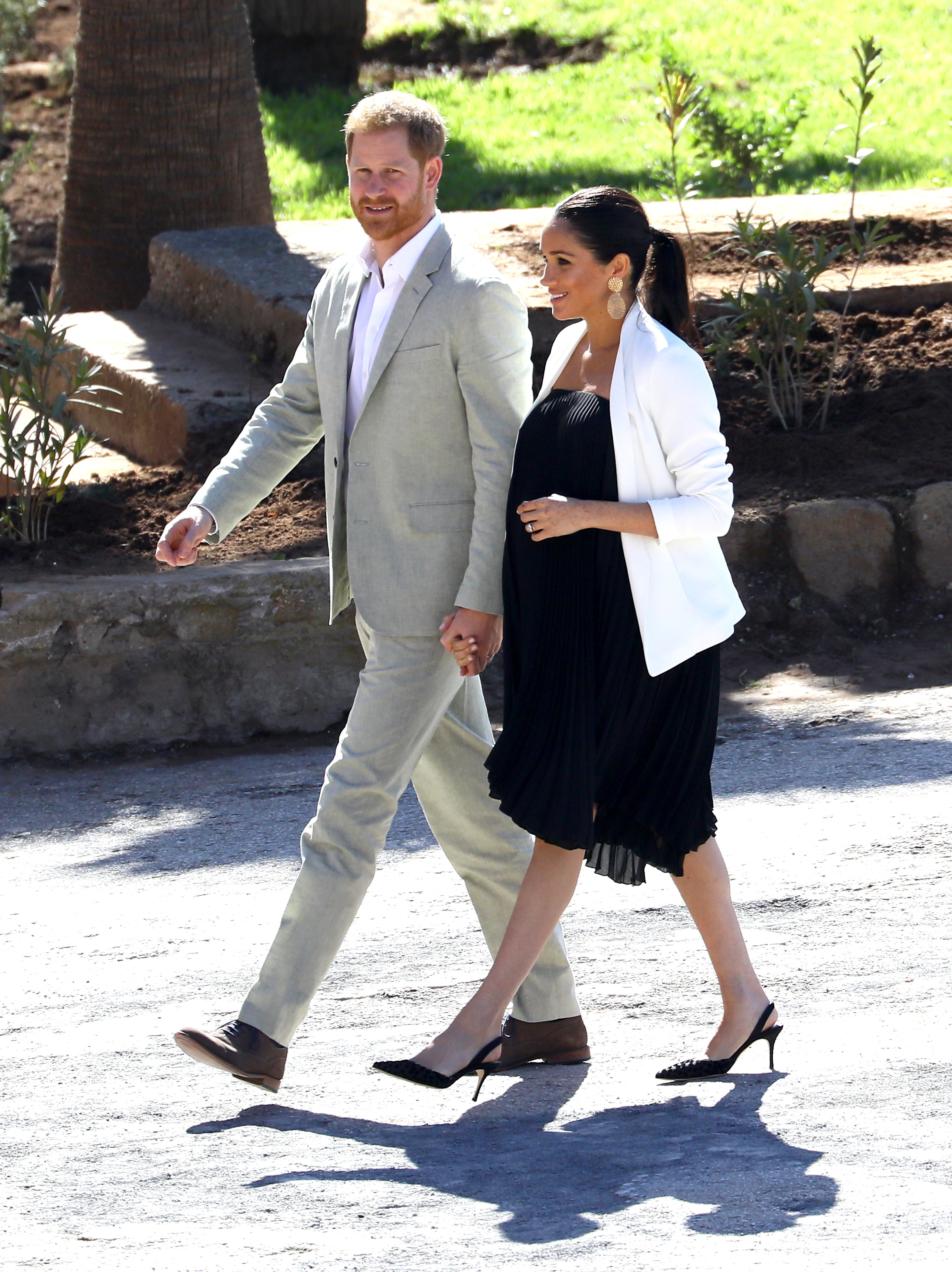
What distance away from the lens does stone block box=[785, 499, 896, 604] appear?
22.0 ft

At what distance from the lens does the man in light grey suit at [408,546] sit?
334 cm

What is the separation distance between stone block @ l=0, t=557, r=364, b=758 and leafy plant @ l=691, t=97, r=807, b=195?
5896 millimetres

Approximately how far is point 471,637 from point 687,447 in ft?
1.93

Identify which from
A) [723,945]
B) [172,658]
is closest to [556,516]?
[723,945]

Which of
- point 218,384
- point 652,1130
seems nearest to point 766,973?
point 652,1130

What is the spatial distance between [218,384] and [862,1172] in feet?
19.6

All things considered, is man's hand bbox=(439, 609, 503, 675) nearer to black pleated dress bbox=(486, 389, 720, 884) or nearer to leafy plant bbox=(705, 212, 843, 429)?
black pleated dress bbox=(486, 389, 720, 884)

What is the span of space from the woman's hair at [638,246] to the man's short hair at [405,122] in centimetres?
30

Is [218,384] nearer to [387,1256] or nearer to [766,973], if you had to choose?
[766,973]

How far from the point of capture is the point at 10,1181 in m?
2.98

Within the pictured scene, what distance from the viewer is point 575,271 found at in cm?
328

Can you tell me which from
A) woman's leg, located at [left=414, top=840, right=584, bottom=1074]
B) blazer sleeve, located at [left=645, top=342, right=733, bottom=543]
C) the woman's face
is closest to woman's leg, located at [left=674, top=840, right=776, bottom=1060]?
woman's leg, located at [left=414, top=840, right=584, bottom=1074]

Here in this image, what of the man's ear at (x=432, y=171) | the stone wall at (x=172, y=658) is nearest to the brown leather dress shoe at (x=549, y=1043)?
the man's ear at (x=432, y=171)

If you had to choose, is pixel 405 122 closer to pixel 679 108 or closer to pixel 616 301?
pixel 616 301
